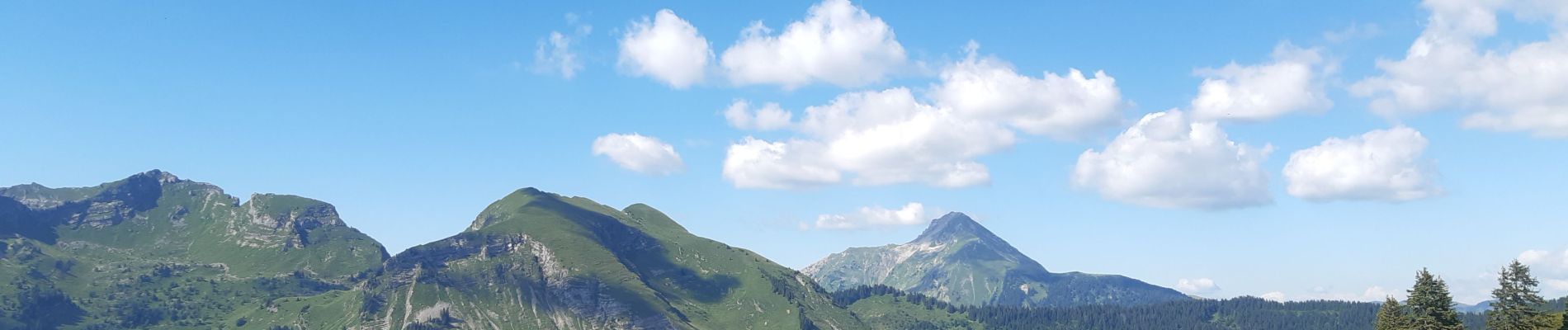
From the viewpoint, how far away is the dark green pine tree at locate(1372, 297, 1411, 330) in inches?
5645

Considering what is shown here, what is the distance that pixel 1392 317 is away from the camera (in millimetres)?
147000

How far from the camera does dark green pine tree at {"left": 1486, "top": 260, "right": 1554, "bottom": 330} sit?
132m

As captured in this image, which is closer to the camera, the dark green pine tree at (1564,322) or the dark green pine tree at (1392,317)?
the dark green pine tree at (1564,322)

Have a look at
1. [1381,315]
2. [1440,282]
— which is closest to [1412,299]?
[1440,282]

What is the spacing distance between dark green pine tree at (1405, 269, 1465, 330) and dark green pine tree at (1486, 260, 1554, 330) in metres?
4.84

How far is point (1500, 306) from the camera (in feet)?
444

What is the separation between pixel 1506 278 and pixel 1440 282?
723 centimetres

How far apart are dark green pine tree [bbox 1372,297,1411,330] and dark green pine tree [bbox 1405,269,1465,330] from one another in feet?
Answer: 16.6

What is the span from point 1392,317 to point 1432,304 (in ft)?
38.5

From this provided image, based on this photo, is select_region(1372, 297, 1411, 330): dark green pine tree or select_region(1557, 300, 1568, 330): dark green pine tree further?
select_region(1372, 297, 1411, 330): dark green pine tree

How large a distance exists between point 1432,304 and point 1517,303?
9.90 meters

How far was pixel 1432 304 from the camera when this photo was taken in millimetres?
135875

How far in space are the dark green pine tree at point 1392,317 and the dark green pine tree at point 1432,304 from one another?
16.6 feet

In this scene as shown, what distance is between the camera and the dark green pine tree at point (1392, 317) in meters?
143
